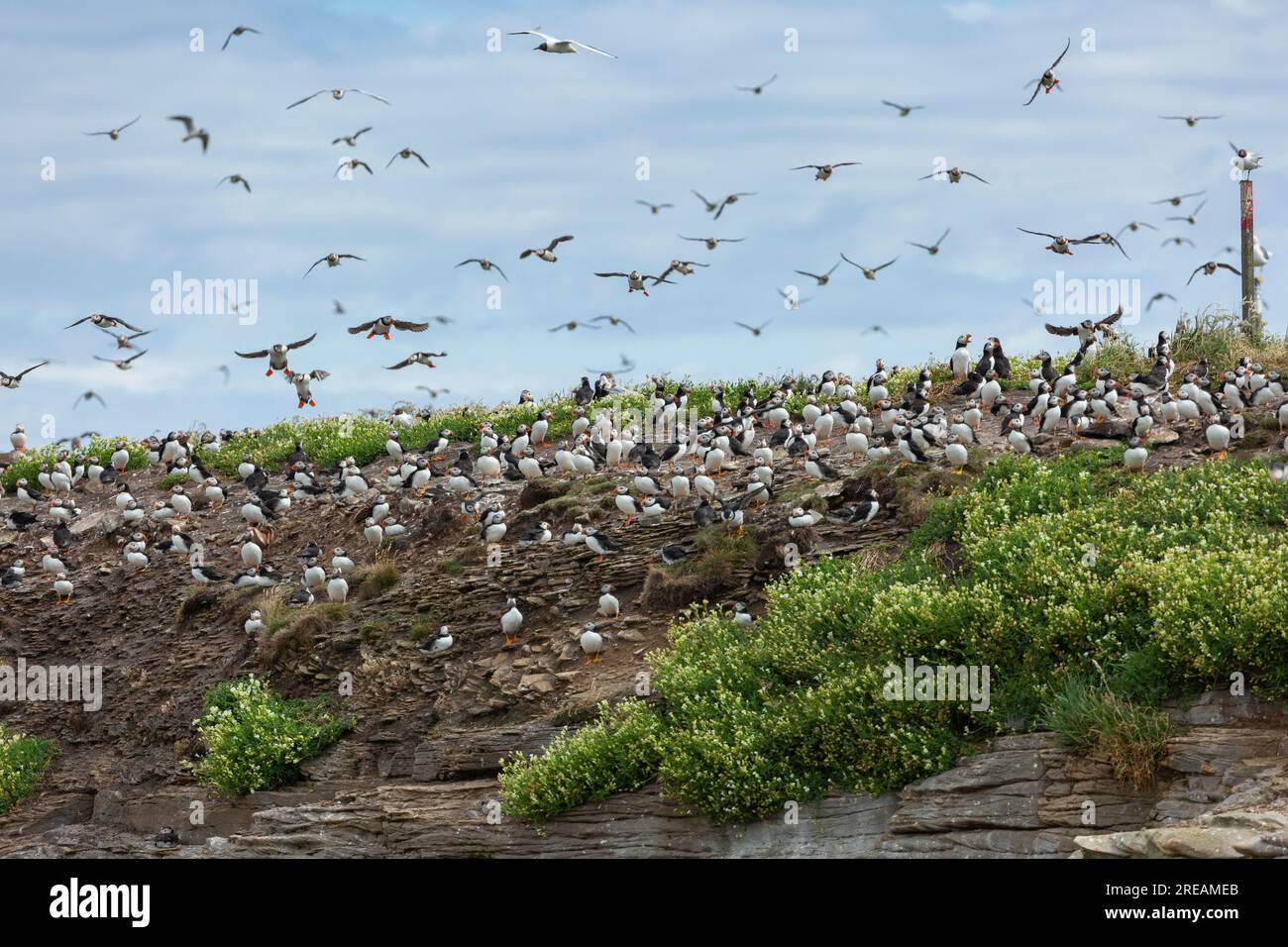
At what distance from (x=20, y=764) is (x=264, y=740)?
29.9 ft

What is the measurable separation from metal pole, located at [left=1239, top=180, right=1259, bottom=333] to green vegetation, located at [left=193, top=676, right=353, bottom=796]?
27927 millimetres

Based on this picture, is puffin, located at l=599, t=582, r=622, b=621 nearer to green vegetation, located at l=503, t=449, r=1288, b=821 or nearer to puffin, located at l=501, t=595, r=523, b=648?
puffin, located at l=501, t=595, r=523, b=648

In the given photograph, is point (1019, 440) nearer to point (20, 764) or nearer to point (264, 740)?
point (264, 740)

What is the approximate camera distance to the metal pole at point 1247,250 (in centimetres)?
3954

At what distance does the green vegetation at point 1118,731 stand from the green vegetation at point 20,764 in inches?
962

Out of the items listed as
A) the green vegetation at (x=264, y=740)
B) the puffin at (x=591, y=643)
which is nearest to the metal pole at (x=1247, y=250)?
the puffin at (x=591, y=643)

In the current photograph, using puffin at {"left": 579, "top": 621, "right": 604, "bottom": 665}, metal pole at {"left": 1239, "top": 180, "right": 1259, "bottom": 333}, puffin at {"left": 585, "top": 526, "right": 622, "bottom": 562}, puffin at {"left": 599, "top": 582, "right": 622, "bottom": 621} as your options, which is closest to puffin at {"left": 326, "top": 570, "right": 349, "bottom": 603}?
puffin at {"left": 585, "top": 526, "right": 622, "bottom": 562}

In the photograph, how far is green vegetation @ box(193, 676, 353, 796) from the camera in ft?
89.0

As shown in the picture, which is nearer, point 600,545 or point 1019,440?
point 1019,440

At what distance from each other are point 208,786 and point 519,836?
30.9ft

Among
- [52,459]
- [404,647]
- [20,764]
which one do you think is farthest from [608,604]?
[52,459]

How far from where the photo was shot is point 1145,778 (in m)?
17.3

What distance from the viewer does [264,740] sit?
27.3 metres

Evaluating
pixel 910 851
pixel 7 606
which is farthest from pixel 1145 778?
pixel 7 606
